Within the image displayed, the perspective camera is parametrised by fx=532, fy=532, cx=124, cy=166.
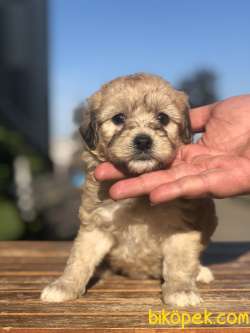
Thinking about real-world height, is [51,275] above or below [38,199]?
above

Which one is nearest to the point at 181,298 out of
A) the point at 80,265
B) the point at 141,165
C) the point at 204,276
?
the point at 204,276

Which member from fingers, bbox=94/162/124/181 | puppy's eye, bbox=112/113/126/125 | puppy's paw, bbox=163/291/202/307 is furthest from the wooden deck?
A: puppy's eye, bbox=112/113/126/125

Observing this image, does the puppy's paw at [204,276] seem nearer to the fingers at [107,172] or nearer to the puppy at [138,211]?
the puppy at [138,211]

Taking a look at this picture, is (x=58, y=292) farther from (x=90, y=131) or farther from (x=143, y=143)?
(x=90, y=131)

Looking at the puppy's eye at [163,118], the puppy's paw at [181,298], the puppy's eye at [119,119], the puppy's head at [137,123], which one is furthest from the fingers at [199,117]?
the puppy's paw at [181,298]

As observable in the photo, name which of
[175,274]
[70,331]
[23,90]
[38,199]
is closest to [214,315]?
[175,274]

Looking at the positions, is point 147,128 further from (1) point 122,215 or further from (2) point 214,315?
(2) point 214,315
